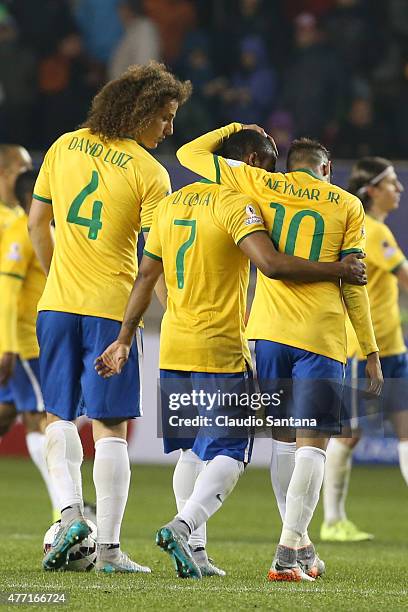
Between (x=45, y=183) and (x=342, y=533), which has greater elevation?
(x=45, y=183)

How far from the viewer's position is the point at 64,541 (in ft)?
19.8

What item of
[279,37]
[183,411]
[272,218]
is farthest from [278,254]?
[279,37]

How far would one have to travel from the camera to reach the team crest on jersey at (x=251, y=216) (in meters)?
5.82

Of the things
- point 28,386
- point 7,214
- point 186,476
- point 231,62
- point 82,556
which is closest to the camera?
point 82,556

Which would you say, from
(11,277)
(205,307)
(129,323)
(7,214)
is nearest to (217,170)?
(205,307)

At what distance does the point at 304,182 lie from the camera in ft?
19.8

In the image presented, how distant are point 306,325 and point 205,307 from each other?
0.44 m

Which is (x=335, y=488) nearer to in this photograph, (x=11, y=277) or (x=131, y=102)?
(x=11, y=277)

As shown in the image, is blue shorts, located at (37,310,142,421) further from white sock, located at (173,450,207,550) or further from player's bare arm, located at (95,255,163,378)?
white sock, located at (173,450,207,550)

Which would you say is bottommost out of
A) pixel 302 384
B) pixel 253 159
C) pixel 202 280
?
pixel 302 384

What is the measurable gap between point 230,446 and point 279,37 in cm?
1067

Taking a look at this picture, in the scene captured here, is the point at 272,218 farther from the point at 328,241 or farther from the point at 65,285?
the point at 65,285

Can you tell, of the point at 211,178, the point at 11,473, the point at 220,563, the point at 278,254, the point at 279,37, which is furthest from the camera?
the point at 279,37

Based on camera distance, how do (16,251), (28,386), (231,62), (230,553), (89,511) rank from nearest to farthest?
(230,553) → (89,511) → (16,251) → (28,386) → (231,62)
